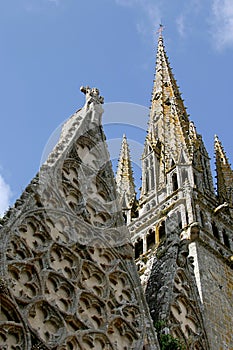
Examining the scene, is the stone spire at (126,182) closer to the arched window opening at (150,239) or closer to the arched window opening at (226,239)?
the arched window opening at (150,239)

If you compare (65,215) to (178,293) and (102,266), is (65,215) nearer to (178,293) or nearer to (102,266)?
(102,266)

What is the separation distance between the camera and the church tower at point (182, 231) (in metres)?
15.9

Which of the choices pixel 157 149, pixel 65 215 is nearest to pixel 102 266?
pixel 65 215

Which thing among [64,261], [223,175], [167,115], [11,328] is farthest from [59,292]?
[167,115]

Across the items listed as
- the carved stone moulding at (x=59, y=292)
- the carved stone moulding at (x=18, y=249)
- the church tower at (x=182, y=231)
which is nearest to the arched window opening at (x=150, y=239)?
the church tower at (x=182, y=231)

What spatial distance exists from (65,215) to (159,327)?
10.8ft

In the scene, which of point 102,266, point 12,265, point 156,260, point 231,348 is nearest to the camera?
point 12,265

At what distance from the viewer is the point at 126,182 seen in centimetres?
3366

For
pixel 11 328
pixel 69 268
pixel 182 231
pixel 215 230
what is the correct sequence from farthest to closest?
pixel 215 230 < pixel 182 231 < pixel 69 268 < pixel 11 328

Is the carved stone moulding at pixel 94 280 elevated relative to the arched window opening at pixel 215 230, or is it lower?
lower

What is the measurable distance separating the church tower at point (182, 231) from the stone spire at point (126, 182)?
1.11 meters

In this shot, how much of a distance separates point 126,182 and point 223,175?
6.31m

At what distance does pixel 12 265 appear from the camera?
37.7 feet

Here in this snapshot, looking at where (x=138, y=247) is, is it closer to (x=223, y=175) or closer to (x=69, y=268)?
(x=223, y=175)
